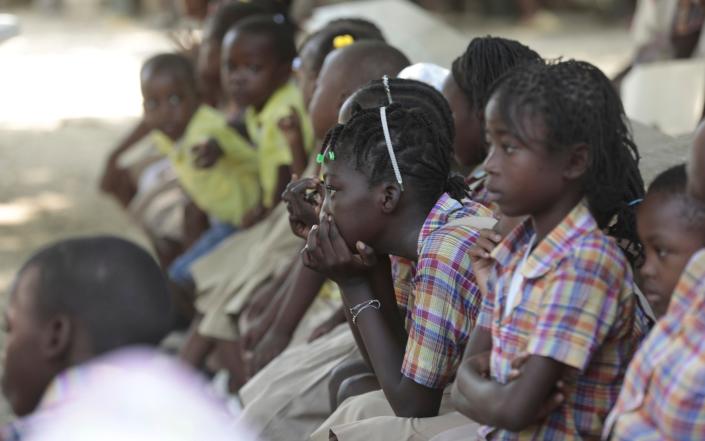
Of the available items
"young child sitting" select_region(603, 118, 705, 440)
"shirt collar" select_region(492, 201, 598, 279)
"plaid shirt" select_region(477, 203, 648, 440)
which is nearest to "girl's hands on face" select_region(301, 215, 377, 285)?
"plaid shirt" select_region(477, 203, 648, 440)

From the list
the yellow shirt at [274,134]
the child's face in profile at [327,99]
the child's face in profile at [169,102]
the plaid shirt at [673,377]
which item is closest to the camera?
the plaid shirt at [673,377]

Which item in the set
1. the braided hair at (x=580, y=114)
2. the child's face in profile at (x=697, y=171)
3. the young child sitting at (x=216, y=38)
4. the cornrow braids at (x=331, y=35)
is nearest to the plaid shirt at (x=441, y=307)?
the braided hair at (x=580, y=114)

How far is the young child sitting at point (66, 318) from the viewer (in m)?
2.29

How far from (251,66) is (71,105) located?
Answer: 4.67 meters

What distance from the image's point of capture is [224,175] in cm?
451

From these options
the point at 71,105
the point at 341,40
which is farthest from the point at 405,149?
the point at 71,105

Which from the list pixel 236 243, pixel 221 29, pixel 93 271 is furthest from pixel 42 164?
pixel 93 271

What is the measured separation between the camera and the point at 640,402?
182 cm

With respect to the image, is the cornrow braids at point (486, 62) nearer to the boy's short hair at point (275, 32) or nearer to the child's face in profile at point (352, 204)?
the child's face in profile at point (352, 204)

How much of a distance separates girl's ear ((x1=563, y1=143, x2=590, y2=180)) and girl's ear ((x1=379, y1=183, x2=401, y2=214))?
520 millimetres

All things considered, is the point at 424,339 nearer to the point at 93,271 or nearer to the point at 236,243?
the point at 93,271

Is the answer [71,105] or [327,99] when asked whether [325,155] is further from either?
[71,105]

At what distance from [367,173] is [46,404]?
2.67 ft

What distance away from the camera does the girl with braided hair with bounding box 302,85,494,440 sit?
2314 millimetres
